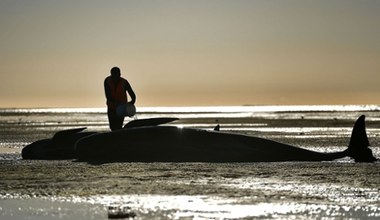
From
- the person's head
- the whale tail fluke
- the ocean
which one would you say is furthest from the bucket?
the whale tail fluke

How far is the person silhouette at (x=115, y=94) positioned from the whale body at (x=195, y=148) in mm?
1957

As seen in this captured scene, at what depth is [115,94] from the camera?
18.6m

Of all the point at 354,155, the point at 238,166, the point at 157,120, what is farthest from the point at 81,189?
the point at 354,155

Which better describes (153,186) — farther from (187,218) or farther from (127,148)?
(127,148)

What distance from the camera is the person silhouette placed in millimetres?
18422

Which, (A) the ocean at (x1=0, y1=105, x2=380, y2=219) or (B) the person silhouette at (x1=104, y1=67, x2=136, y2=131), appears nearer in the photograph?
(A) the ocean at (x1=0, y1=105, x2=380, y2=219)

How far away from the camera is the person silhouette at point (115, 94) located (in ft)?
60.4

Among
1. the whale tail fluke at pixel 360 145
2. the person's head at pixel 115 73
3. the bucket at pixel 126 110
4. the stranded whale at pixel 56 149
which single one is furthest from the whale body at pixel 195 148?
the person's head at pixel 115 73

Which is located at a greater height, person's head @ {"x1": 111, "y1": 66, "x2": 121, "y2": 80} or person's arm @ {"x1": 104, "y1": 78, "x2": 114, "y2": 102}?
person's head @ {"x1": 111, "y1": 66, "x2": 121, "y2": 80}

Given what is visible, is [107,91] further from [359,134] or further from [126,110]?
[359,134]

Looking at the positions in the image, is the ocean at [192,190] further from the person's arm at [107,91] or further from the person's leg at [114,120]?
the person's arm at [107,91]

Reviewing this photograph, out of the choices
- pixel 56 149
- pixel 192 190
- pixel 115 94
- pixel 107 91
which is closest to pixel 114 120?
pixel 115 94

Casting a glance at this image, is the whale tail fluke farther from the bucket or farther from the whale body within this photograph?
the bucket

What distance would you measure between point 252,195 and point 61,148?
772 cm
